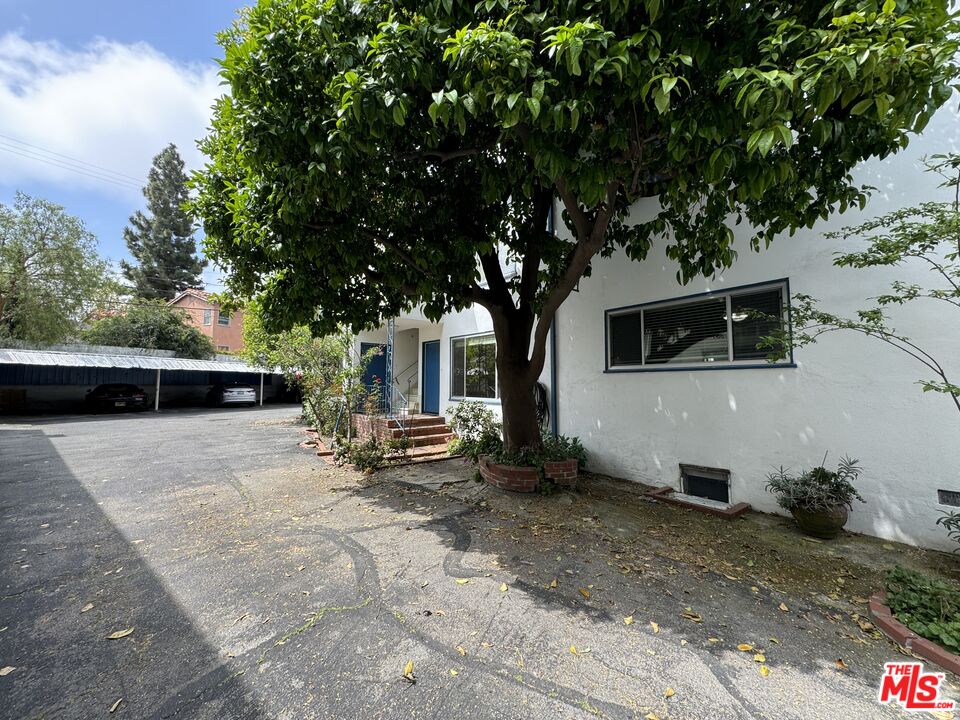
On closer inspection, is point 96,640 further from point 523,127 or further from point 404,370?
point 404,370

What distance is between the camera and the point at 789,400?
471 centimetres

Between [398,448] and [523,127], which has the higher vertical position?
[523,127]

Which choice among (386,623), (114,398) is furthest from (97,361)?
(386,623)

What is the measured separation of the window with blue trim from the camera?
4.99m

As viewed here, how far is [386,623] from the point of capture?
2.77 metres

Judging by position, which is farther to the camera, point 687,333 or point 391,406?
point 391,406

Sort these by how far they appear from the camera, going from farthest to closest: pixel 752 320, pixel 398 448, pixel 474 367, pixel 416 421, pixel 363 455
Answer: pixel 416 421
pixel 474 367
pixel 398 448
pixel 363 455
pixel 752 320

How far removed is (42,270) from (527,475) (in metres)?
25.7

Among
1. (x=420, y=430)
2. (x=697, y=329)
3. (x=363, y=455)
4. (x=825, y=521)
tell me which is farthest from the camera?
(x=420, y=430)

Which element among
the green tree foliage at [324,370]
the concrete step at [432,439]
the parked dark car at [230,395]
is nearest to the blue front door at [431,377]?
the concrete step at [432,439]

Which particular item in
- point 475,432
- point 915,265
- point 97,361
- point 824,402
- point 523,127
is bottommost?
point 475,432

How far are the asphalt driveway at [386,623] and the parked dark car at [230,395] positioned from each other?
17331 mm

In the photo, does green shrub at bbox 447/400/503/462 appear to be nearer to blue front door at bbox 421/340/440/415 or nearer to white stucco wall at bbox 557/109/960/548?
white stucco wall at bbox 557/109/960/548

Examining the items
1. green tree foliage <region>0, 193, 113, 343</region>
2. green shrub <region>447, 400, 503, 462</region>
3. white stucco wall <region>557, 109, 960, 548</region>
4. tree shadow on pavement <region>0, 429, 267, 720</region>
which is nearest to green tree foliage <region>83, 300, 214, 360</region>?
green tree foliage <region>0, 193, 113, 343</region>
